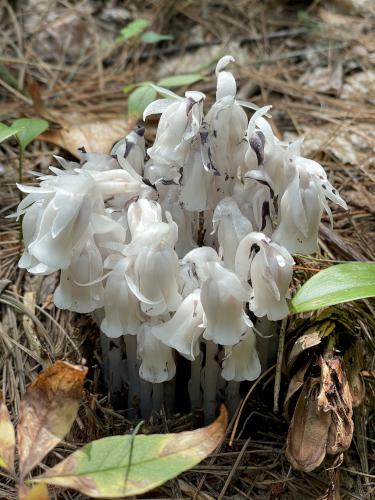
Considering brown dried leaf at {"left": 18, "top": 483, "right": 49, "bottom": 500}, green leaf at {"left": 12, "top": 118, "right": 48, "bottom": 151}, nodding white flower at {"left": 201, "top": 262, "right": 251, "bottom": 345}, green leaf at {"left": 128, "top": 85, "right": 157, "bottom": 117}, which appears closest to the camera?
brown dried leaf at {"left": 18, "top": 483, "right": 49, "bottom": 500}

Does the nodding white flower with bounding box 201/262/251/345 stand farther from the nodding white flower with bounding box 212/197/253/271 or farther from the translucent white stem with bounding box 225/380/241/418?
the translucent white stem with bounding box 225/380/241/418

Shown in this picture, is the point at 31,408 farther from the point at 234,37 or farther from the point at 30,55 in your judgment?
the point at 234,37

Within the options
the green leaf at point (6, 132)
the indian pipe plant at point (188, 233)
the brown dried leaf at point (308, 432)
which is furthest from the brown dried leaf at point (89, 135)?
the brown dried leaf at point (308, 432)

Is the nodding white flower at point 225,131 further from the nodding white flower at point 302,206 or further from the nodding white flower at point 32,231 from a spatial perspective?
the nodding white flower at point 32,231

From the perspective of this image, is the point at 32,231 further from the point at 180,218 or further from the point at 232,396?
the point at 232,396

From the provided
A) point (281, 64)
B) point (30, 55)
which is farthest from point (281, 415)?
point (30, 55)

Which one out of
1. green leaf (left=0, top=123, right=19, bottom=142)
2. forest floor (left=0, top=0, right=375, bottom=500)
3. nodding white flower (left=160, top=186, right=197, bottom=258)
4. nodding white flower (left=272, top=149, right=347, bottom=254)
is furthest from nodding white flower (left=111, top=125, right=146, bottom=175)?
forest floor (left=0, top=0, right=375, bottom=500)

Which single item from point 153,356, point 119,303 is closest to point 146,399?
point 153,356
